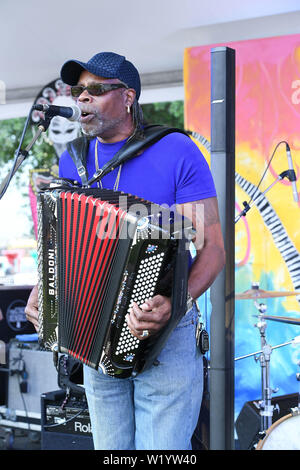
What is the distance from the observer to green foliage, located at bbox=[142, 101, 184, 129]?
7840 mm

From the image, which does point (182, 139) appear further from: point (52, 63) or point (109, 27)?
point (52, 63)

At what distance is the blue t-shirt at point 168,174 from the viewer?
1705mm

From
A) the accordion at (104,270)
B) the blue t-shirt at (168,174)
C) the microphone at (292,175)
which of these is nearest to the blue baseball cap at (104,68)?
the blue t-shirt at (168,174)

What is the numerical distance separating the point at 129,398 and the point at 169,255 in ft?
1.67

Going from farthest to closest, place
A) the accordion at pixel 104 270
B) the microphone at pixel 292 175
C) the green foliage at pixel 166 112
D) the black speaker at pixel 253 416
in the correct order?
the green foliage at pixel 166 112
the microphone at pixel 292 175
the black speaker at pixel 253 416
the accordion at pixel 104 270

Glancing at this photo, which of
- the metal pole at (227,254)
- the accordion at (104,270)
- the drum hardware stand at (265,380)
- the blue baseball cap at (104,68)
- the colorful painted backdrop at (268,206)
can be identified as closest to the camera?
the accordion at (104,270)

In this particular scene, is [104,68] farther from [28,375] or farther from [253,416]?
[28,375]

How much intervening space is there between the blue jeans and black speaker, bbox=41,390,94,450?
55.5 inches

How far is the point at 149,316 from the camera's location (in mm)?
1517

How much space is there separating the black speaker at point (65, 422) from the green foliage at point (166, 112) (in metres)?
5.22

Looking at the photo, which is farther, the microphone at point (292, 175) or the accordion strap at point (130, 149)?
the microphone at point (292, 175)

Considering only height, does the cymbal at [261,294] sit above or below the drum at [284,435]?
above

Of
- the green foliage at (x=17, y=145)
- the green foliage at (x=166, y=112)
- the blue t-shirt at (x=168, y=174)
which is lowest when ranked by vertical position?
the blue t-shirt at (x=168, y=174)

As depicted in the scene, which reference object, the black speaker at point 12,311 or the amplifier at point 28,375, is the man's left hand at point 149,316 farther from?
the black speaker at point 12,311
